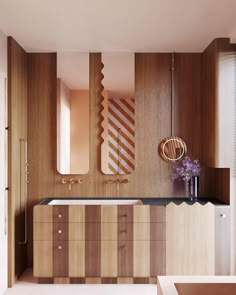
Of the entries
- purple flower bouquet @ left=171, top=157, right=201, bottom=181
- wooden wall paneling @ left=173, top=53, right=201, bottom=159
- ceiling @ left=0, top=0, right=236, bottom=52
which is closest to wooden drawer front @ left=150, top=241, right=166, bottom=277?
purple flower bouquet @ left=171, top=157, right=201, bottom=181

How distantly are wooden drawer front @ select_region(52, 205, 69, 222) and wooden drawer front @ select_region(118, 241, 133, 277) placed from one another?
0.60m

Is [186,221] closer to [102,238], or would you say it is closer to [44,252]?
[102,238]

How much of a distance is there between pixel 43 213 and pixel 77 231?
385 millimetres

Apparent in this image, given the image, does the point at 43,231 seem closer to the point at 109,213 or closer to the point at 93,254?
the point at 93,254

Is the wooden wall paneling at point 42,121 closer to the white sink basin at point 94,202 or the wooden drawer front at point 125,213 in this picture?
the white sink basin at point 94,202

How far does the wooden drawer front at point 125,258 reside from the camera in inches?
133

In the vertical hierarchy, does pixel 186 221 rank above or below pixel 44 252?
above

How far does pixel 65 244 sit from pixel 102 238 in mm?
374

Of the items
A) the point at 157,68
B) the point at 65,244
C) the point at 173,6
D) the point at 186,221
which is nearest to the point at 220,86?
the point at 157,68

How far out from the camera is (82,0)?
2504 millimetres

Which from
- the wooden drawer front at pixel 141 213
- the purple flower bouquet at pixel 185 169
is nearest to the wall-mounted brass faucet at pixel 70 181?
the wooden drawer front at pixel 141 213

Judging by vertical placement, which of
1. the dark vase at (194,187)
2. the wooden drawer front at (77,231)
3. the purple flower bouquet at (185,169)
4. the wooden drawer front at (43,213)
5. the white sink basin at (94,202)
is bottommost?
the wooden drawer front at (77,231)

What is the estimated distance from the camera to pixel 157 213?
3387 mm

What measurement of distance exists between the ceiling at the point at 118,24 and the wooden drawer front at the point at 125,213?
5.56 feet
